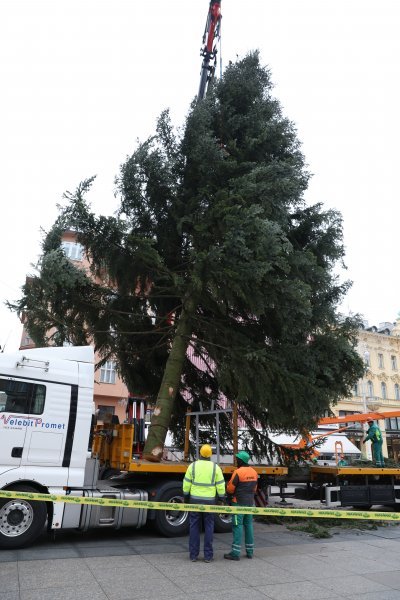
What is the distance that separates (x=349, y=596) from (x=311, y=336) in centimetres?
603

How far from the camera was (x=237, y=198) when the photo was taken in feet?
31.9

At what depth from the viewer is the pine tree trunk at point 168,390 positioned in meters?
10.5

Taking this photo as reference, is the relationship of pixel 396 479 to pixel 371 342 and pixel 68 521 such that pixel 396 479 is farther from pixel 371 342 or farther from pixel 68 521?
pixel 371 342

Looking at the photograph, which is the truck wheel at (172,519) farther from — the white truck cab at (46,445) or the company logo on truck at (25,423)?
the company logo on truck at (25,423)

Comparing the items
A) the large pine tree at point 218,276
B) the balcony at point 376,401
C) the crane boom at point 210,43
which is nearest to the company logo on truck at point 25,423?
the large pine tree at point 218,276

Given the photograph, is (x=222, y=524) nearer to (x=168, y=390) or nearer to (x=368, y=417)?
(x=168, y=390)

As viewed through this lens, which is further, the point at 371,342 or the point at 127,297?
the point at 371,342

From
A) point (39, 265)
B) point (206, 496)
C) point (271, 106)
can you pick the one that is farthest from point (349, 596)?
point (271, 106)

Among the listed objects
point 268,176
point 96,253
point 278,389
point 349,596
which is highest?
point 268,176

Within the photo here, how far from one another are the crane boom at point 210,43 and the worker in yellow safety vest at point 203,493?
12307 mm

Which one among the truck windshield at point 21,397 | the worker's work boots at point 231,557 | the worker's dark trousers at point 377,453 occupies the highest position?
the truck windshield at point 21,397

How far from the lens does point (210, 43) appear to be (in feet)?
54.3

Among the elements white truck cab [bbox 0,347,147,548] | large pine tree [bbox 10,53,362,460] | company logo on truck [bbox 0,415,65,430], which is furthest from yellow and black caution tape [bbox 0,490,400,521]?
large pine tree [bbox 10,53,362,460]

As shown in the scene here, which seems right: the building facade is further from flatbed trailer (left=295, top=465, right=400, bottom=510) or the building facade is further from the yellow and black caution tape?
the yellow and black caution tape
